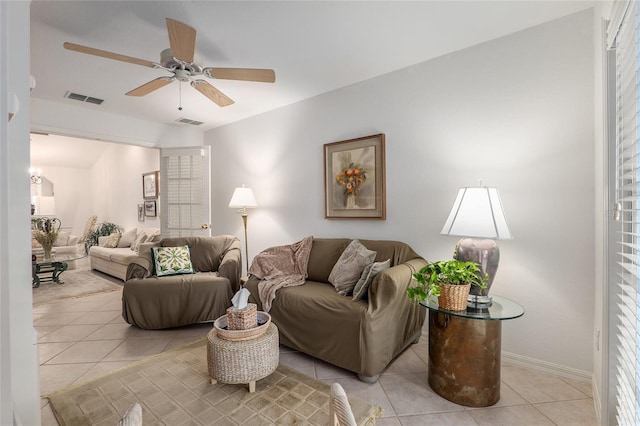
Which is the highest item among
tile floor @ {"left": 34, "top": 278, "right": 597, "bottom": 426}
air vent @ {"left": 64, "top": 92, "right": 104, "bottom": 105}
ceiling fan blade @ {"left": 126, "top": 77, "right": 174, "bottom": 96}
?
air vent @ {"left": 64, "top": 92, "right": 104, "bottom": 105}

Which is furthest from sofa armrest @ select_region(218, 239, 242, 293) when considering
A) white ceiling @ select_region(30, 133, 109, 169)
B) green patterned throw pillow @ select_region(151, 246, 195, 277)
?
white ceiling @ select_region(30, 133, 109, 169)

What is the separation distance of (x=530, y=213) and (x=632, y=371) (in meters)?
1.38

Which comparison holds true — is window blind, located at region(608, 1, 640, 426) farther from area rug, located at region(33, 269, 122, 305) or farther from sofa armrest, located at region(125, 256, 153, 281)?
area rug, located at region(33, 269, 122, 305)

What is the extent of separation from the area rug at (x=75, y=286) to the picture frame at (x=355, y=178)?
12.4ft

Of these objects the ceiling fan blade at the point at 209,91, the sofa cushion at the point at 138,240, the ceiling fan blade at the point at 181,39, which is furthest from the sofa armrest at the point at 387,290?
the sofa cushion at the point at 138,240

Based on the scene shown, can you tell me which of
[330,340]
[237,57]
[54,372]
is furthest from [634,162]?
[54,372]

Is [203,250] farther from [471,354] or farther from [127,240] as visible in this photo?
[127,240]

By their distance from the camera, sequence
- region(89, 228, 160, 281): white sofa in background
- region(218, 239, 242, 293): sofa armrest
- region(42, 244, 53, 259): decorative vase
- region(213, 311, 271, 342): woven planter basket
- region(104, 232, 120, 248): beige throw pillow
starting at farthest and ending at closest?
region(104, 232, 120, 248): beige throw pillow → region(89, 228, 160, 281): white sofa in background → region(42, 244, 53, 259): decorative vase → region(218, 239, 242, 293): sofa armrest → region(213, 311, 271, 342): woven planter basket

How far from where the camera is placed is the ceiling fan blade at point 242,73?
2195 millimetres

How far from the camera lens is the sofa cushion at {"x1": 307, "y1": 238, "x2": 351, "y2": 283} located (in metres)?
2.94

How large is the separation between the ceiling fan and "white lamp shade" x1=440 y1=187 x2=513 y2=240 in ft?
5.62

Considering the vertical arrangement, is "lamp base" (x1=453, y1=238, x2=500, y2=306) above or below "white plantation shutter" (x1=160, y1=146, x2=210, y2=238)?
below

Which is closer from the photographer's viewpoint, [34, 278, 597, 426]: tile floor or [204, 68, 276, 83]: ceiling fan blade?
[34, 278, 597, 426]: tile floor

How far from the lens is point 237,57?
2627 mm
